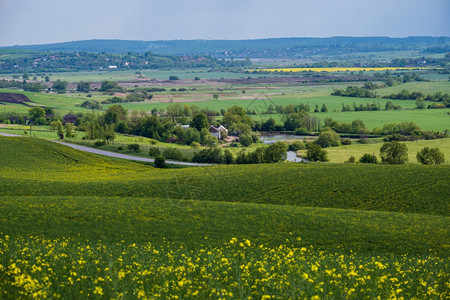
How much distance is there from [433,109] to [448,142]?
52999mm

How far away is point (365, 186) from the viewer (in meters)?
45.7

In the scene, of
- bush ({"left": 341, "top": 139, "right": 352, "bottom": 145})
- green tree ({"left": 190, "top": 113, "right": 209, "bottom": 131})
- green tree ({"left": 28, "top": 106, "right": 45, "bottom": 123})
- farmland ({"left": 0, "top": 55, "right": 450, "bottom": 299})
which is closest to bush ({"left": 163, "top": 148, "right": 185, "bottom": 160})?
farmland ({"left": 0, "top": 55, "right": 450, "bottom": 299})

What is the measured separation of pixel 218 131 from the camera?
119 meters

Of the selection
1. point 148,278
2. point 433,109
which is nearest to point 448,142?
point 433,109

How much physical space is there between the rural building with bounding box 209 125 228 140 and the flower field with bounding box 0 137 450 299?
2155 inches

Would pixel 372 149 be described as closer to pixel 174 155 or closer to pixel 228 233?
pixel 174 155

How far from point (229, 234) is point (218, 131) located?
88476mm

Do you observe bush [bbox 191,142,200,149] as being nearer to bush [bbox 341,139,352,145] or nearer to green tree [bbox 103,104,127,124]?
bush [bbox 341,139,352,145]

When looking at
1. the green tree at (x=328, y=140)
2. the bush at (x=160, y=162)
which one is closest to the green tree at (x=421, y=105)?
the green tree at (x=328, y=140)

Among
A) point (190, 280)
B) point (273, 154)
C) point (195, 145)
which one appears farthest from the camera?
point (195, 145)

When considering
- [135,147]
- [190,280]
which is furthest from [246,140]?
[190,280]

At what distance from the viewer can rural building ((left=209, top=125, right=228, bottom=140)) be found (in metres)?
117

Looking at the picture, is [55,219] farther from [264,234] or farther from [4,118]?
[4,118]

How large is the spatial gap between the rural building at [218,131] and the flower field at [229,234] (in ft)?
180
